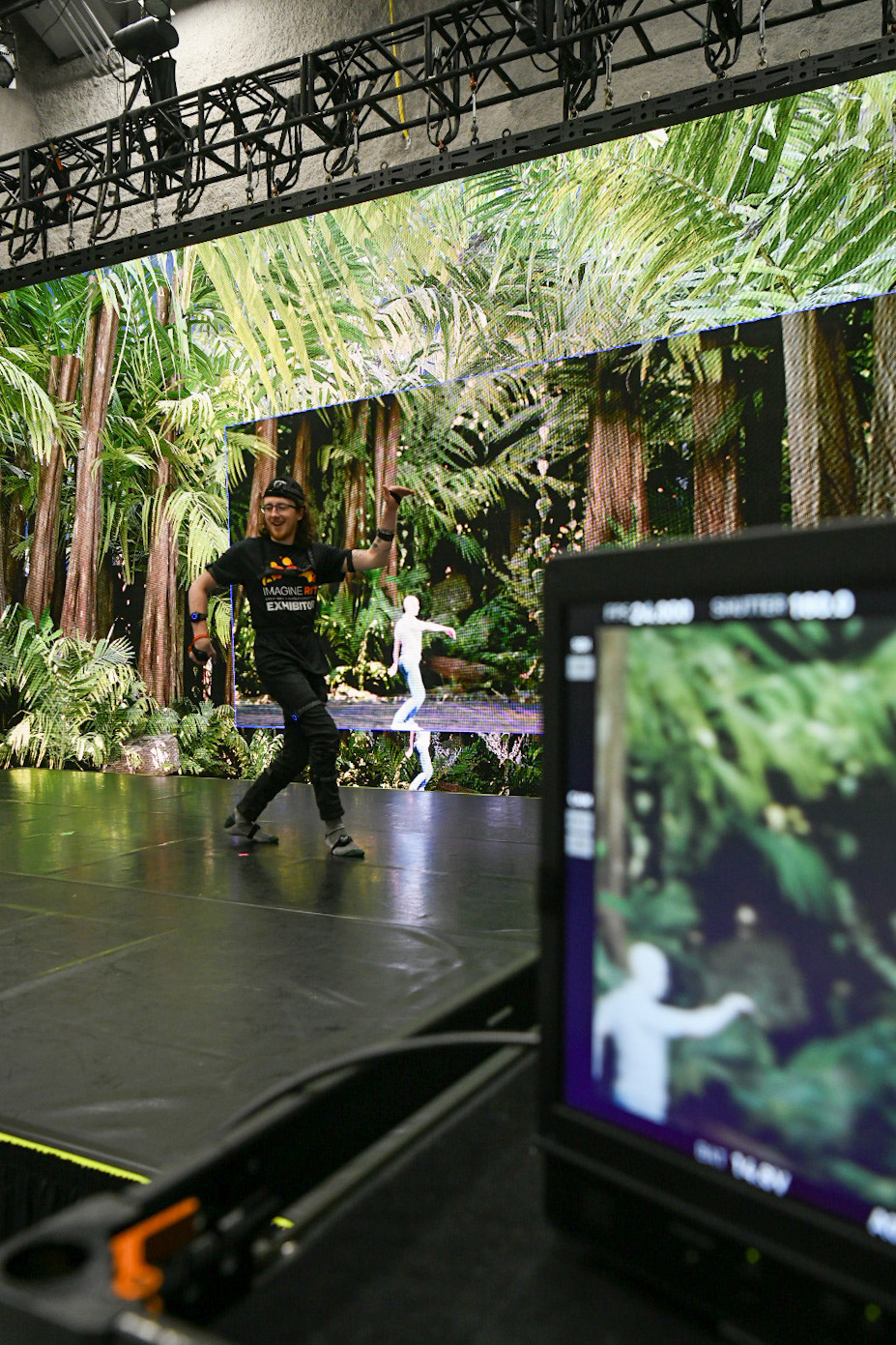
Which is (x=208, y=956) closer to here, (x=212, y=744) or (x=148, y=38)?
(x=212, y=744)

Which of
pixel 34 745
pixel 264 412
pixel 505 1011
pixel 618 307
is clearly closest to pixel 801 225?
pixel 618 307

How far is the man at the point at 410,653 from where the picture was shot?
5.94 metres

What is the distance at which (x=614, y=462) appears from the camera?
5293mm

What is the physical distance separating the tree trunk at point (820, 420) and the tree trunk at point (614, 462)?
0.79 metres

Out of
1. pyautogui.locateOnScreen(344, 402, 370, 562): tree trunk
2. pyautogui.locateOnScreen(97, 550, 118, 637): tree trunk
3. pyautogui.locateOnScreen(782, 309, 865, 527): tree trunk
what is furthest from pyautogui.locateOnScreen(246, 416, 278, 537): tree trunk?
pyautogui.locateOnScreen(782, 309, 865, 527): tree trunk

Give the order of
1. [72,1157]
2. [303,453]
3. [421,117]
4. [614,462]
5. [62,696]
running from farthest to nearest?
[62,696], [303,453], [614,462], [421,117], [72,1157]

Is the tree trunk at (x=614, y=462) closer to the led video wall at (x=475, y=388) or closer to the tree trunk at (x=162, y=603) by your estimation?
the led video wall at (x=475, y=388)

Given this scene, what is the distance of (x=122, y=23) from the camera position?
20.4 feet

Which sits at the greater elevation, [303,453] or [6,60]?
[6,60]

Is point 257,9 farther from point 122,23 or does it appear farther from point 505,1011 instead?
point 505,1011

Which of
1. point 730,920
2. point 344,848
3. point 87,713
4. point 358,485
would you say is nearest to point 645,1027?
point 730,920

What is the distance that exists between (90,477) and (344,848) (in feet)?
16.8

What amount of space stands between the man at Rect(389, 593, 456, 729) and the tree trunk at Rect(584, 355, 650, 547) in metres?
1.19

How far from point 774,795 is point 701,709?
0.05m
